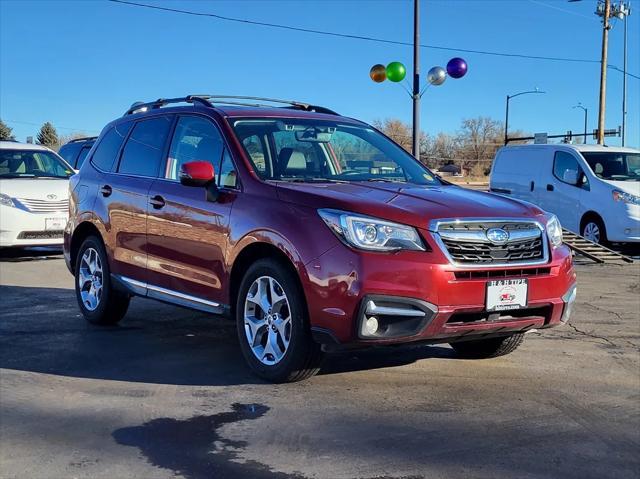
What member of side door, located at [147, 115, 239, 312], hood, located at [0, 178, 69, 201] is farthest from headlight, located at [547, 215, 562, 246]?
hood, located at [0, 178, 69, 201]

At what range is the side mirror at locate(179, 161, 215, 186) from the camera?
512 cm

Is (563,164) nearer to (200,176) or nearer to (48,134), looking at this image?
(200,176)

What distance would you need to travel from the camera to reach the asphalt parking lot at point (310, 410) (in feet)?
12.0

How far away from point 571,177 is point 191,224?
32.8 ft

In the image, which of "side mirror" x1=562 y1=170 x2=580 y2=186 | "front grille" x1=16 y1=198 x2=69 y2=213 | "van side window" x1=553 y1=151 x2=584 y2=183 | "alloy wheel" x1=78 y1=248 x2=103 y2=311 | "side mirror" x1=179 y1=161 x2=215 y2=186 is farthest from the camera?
"van side window" x1=553 y1=151 x2=584 y2=183

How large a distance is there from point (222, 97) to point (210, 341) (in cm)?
211

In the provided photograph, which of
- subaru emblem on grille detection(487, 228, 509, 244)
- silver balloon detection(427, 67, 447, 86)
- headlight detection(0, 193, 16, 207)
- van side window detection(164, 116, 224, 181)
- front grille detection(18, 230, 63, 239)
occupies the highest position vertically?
silver balloon detection(427, 67, 447, 86)

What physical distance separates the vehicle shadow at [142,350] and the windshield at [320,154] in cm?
138

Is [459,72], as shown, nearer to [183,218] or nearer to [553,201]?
[553,201]

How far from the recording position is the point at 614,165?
13578 mm

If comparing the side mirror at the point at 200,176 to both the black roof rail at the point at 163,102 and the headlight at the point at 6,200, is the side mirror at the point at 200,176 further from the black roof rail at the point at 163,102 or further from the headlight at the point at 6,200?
the headlight at the point at 6,200

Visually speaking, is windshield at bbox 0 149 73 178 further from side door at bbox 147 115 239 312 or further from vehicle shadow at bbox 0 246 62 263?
side door at bbox 147 115 239 312

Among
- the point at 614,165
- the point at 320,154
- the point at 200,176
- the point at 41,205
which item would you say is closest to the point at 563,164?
the point at 614,165

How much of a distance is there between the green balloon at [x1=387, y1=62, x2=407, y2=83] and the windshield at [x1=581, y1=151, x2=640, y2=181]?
5.48 metres
